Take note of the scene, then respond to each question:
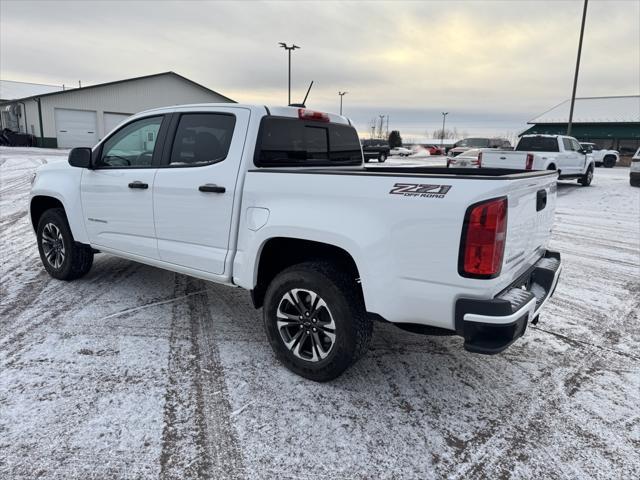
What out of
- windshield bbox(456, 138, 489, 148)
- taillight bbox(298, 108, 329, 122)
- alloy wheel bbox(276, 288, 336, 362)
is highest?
windshield bbox(456, 138, 489, 148)

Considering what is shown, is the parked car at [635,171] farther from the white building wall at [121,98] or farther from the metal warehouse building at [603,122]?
the white building wall at [121,98]

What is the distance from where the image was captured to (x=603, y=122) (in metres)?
43.7

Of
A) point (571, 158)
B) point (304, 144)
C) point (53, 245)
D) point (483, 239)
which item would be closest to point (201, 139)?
point (304, 144)

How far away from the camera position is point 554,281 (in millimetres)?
3361

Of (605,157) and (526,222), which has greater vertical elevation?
(605,157)

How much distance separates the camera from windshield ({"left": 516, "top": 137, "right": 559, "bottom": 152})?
1502cm

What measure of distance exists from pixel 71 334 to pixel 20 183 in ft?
39.9

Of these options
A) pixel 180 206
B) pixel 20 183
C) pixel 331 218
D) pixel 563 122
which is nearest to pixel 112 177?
pixel 180 206

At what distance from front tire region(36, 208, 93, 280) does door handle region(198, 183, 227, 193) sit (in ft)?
7.12

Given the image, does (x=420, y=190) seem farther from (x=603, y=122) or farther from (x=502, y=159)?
(x=603, y=122)

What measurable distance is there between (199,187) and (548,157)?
524 inches

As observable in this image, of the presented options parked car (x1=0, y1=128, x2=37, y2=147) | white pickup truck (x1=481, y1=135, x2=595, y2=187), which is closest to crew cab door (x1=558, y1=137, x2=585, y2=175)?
white pickup truck (x1=481, y1=135, x2=595, y2=187)

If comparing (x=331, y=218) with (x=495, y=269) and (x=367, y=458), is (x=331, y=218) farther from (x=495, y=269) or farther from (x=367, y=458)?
(x=367, y=458)

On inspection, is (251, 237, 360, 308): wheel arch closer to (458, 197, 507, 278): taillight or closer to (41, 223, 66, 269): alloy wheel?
(458, 197, 507, 278): taillight
